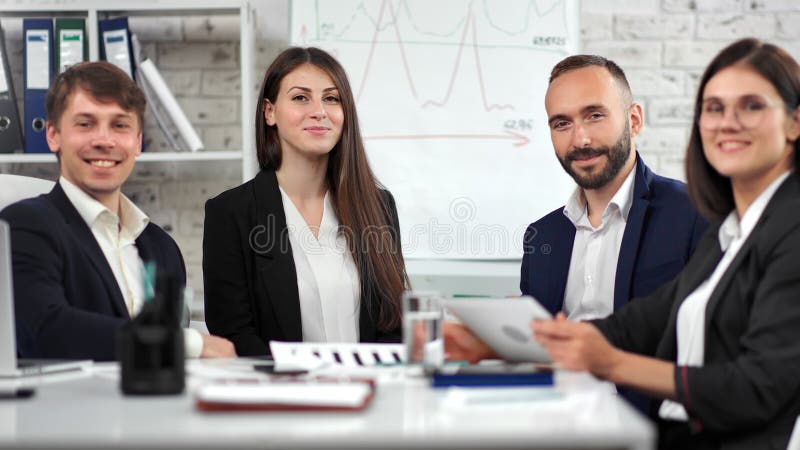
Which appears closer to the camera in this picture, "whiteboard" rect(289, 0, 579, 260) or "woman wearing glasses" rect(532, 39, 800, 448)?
"woman wearing glasses" rect(532, 39, 800, 448)

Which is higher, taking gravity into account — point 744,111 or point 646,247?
point 744,111

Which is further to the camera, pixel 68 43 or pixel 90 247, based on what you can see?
pixel 68 43

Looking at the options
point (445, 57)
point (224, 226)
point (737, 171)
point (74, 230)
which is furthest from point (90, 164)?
point (445, 57)

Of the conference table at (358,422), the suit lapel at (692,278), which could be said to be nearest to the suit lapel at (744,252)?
the suit lapel at (692,278)

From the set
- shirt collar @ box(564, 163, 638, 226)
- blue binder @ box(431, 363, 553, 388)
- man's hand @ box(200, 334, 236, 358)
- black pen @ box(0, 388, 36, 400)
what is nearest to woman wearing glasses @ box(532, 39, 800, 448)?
blue binder @ box(431, 363, 553, 388)

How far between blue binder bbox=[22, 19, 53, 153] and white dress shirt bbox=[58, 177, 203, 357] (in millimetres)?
1208

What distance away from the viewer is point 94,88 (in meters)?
1.94

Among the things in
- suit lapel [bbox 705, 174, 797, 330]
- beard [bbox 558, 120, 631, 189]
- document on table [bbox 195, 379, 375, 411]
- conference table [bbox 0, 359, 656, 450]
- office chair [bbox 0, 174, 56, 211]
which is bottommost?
conference table [bbox 0, 359, 656, 450]

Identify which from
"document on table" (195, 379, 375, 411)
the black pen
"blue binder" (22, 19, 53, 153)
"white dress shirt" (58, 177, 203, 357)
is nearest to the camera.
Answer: "document on table" (195, 379, 375, 411)

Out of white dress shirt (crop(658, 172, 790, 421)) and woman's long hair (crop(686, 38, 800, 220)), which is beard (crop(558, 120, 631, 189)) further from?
white dress shirt (crop(658, 172, 790, 421))

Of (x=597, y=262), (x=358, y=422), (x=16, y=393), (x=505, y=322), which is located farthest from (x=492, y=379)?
(x=597, y=262)

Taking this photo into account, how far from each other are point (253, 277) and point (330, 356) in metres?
0.72

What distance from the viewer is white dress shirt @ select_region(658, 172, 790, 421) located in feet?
4.95

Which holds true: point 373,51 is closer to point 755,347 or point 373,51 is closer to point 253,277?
point 253,277
